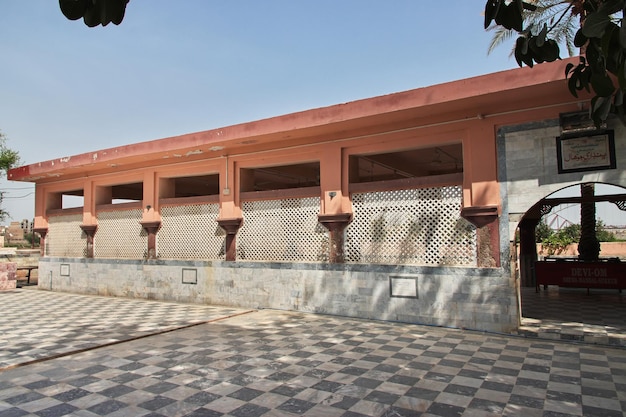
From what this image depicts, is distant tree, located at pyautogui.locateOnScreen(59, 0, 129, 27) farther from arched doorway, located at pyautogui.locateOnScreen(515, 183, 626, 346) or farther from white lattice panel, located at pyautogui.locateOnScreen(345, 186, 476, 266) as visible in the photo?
arched doorway, located at pyautogui.locateOnScreen(515, 183, 626, 346)

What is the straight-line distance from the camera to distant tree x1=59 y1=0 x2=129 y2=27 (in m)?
1.81

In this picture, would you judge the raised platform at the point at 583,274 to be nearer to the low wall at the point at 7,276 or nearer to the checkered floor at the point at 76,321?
the checkered floor at the point at 76,321

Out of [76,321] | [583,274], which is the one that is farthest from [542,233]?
[76,321]

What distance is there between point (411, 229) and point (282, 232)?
7.62 ft

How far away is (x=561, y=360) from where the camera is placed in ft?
14.4

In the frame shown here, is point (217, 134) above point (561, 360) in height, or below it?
above

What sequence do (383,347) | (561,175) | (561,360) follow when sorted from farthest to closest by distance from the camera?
(561,175) < (383,347) < (561,360)

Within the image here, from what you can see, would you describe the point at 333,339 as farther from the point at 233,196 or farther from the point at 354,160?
the point at 233,196

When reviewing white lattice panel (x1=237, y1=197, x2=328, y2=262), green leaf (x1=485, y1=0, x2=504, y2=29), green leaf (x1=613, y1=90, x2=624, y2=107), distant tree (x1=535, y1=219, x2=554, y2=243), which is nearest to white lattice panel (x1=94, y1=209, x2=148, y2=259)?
white lattice panel (x1=237, y1=197, x2=328, y2=262)

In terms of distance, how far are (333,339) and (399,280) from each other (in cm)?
154

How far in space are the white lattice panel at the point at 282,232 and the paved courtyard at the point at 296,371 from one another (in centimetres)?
135

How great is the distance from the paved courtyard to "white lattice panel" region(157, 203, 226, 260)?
2.12 m

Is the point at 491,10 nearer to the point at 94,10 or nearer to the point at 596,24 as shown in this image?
the point at 596,24

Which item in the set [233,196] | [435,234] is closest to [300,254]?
[233,196]
